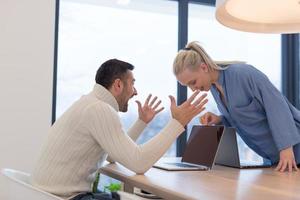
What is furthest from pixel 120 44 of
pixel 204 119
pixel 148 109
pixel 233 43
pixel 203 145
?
pixel 203 145

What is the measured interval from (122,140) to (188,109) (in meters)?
0.29

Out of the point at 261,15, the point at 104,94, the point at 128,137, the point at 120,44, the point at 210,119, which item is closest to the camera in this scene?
the point at 261,15

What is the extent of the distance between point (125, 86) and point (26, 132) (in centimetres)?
120

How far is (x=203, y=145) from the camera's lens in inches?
70.9

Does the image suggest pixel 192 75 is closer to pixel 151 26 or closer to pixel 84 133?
pixel 84 133

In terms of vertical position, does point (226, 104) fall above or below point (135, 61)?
below

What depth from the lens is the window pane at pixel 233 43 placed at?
3.51 meters

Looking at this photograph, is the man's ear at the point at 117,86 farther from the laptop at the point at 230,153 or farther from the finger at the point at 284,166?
the finger at the point at 284,166

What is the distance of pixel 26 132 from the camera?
271 centimetres

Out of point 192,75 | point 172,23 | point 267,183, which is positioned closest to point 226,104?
point 192,75

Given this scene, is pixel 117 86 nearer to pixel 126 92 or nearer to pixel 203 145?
pixel 126 92

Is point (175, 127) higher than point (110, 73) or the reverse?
the reverse

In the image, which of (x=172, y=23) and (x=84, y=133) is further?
(x=172, y=23)

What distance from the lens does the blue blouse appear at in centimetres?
161
